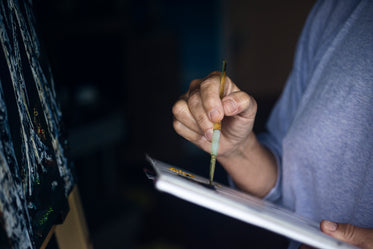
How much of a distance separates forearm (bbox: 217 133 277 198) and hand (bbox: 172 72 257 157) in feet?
0.14

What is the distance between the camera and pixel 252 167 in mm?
871

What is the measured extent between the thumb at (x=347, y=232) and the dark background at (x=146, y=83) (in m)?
0.93

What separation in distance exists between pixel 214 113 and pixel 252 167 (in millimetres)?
346

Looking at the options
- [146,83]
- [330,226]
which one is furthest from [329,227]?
[146,83]

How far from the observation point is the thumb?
1.78 ft

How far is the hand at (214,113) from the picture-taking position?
0.60 m

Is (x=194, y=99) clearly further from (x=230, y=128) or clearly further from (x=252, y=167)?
(x=252, y=167)

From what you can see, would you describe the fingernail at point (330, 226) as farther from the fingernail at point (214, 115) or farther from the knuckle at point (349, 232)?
the fingernail at point (214, 115)

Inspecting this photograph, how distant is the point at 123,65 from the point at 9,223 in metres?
Result: 2.40

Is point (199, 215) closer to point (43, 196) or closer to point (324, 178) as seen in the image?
point (324, 178)

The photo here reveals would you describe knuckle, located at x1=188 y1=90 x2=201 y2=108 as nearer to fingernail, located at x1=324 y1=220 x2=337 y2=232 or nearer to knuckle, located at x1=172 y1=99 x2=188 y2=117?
knuckle, located at x1=172 y1=99 x2=188 y2=117

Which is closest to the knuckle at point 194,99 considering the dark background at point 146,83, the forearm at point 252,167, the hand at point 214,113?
the hand at point 214,113

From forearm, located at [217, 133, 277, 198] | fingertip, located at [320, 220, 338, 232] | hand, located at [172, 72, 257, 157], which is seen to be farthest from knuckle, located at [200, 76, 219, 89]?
fingertip, located at [320, 220, 338, 232]

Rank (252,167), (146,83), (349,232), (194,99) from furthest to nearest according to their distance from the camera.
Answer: (146,83) → (252,167) → (194,99) → (349,232)
